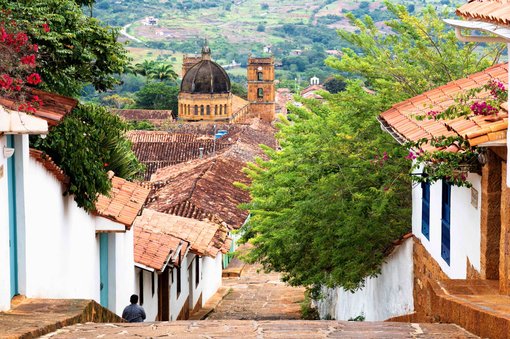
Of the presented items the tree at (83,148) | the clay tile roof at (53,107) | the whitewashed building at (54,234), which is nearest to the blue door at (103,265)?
the whitewashed building at (54,234)

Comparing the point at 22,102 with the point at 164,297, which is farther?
the point at 164,297

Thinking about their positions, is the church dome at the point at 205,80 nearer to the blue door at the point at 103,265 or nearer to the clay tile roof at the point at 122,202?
the clay tile roof at the point at 122,202

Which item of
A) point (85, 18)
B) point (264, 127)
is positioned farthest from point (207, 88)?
point (85, 18)

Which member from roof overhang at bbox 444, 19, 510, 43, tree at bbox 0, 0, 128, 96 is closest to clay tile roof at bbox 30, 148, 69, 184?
tree at bbox 0, 0, 128, 96

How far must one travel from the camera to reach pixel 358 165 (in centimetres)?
1573

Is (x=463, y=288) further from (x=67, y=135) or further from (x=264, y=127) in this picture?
(x=264, y=127)

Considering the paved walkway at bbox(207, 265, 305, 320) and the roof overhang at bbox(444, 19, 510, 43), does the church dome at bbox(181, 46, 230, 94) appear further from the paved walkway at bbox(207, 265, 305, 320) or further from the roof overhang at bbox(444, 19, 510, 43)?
the roof overhang at bbox(444, 19, 510, 43)

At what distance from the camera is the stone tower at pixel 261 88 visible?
397 feet

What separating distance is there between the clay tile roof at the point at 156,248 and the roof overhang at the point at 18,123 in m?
7.39

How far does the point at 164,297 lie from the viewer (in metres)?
19.4

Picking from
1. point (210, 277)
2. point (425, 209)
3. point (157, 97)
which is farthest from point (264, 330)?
point (157, 97)

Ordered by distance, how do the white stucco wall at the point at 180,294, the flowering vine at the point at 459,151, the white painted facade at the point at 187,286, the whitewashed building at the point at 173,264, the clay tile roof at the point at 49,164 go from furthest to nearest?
the white stucco wall at the point at 180,294 → the white painted facade at the point at 187,286 → the whitewashed building at the point at 173,264 → the clay tile roof at the point at 49,164 → the flowering vine at the point at 459,151

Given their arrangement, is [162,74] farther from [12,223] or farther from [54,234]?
[12,223]

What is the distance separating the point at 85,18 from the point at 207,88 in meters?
96.8
